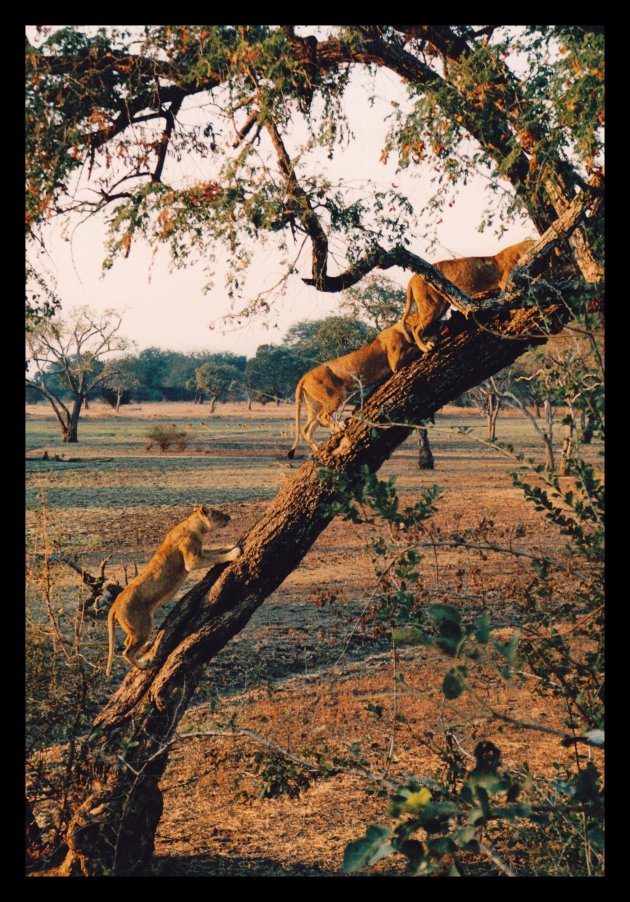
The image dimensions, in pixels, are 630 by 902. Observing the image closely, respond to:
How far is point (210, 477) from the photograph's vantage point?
25.6 m

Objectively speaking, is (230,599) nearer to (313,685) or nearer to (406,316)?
(406,316)

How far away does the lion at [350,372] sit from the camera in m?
5.52

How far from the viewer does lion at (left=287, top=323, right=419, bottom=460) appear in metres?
5.52

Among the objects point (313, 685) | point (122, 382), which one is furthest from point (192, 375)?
point (313, 685)

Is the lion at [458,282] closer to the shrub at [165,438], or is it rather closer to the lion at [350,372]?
the lion at [350,372]

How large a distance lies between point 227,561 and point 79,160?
2903 millimetres

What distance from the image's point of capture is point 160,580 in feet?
18.3

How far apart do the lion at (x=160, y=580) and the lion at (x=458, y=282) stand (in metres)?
2.04

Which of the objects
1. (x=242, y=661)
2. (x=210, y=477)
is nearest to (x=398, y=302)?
(x=210, y=477)

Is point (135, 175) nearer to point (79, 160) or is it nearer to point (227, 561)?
point (79, 160)

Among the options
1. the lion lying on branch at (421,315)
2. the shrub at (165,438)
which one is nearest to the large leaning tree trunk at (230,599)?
the lion lying on branch at (421,315)

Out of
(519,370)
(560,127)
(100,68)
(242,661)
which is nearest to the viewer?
(560,127)

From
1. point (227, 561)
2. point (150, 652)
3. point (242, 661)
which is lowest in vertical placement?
point (242, 661)

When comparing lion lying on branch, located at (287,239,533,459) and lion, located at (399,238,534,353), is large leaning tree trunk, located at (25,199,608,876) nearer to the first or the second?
lion lying on branch, located at (287,239,533,459)
